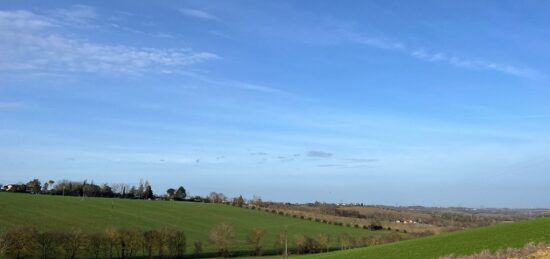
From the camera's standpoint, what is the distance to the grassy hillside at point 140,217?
10412 centimetres

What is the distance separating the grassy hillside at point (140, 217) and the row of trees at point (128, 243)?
14.9 feet

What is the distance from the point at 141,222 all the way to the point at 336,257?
7511 cm

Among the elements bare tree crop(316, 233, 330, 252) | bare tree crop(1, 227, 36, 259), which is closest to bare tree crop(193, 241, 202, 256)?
bare tree crop(316, 233, 330, 252)

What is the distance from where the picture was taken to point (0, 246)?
76812mm

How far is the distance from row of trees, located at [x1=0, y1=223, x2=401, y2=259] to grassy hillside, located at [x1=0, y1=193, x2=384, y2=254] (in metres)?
4.54

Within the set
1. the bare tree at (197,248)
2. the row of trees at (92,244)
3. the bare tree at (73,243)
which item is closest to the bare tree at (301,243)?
the bare tree at (197,248)

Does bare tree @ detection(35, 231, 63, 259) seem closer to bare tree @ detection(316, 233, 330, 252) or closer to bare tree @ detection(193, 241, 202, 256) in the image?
bare tree @ detection(193, 241, 202, 256)

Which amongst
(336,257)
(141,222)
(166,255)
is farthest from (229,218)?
(336,257)

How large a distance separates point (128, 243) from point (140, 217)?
1434 inches

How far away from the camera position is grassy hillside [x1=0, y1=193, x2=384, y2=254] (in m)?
104

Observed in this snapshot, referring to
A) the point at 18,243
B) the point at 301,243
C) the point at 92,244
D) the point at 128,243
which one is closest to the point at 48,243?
the point at 18,243

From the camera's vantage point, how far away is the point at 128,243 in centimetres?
9131

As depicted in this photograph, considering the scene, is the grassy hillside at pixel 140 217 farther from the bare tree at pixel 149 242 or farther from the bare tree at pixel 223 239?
the bare tree at pixel 149 242

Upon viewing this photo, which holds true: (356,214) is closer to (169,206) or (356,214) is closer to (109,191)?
(169,206)
